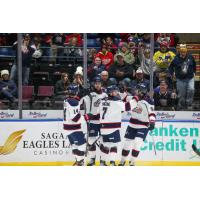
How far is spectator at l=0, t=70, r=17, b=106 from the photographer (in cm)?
1986

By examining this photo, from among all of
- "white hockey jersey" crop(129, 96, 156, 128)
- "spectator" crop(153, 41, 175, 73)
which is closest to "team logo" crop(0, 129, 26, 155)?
"white hockey jersey" crop(129, 96, 156, 128)

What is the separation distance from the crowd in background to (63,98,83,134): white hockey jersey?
0.14 metres

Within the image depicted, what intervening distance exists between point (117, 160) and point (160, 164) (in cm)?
64

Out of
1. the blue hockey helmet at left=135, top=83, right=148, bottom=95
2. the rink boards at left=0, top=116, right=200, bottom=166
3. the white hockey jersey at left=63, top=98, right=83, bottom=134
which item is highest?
the blue hockey helmet at left=135, top=83, right=148, bottom=95

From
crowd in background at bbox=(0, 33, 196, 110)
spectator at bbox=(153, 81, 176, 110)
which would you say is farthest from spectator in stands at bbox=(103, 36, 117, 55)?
spectator at bbox=(153, 81, 176, 110)

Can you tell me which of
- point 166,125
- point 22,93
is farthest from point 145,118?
point 22,93

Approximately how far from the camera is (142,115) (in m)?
19.9

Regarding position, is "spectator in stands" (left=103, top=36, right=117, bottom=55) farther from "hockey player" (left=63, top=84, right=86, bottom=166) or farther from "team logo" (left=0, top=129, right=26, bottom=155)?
"team logo" (left=0, top=129, right=26, bottom=155)

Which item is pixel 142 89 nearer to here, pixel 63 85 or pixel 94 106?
pixel 94 106

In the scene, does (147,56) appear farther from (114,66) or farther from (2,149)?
(2,149)

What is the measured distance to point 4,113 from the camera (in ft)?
65.1

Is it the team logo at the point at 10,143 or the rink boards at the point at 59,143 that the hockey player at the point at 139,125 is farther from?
the team logo at the point at 10,143

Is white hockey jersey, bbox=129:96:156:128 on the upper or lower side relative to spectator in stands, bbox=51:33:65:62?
lower

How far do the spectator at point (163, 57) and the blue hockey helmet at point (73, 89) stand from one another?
1.22 metres
